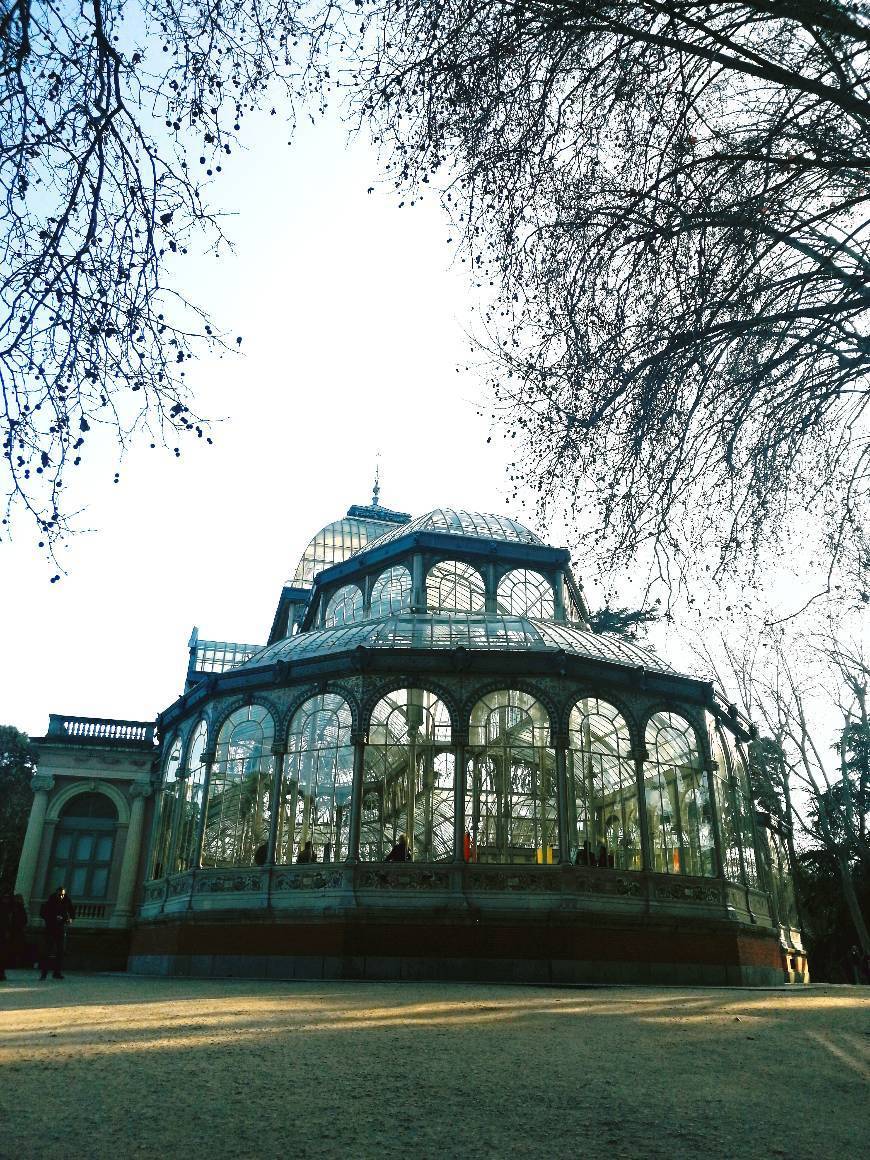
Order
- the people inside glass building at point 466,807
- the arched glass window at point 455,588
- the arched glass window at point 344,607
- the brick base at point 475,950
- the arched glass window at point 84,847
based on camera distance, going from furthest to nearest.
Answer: the arched glass window at point 84,847 < the arched glass window at point 344,607 < the arched glass window at point 455,588 < the people inside glass building at point 466,807 < the brick base at point 475,950

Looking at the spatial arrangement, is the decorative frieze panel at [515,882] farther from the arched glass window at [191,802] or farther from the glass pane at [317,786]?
the arched glass window at [191,802]

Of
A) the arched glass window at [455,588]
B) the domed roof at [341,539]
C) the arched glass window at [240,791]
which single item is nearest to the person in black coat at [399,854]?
the arched glass window at [240,791]

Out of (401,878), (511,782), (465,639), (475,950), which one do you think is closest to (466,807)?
(511,782)

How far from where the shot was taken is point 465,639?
19.5 meters

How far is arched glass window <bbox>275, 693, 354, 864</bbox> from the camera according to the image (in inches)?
712

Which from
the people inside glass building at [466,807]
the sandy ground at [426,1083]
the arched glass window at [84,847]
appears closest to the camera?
the sandy ground at [426,1083]

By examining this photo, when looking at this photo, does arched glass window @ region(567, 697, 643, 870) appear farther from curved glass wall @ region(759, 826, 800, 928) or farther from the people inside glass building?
curved glass wall @ region(759, 826, 800, 928)

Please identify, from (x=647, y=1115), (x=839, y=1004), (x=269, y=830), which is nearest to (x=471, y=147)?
(x=647, y=1115)

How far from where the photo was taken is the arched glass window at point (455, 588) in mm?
23578

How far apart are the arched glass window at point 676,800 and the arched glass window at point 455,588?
616 centimetres

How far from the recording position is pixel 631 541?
9102mm

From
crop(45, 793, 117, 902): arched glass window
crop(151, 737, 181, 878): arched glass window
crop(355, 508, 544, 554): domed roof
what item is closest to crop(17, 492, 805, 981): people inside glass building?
crop(151, 737, 181, 878): arched glass window

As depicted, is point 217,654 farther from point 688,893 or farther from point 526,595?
point 688,893

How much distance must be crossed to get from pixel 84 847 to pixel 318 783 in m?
12.9
